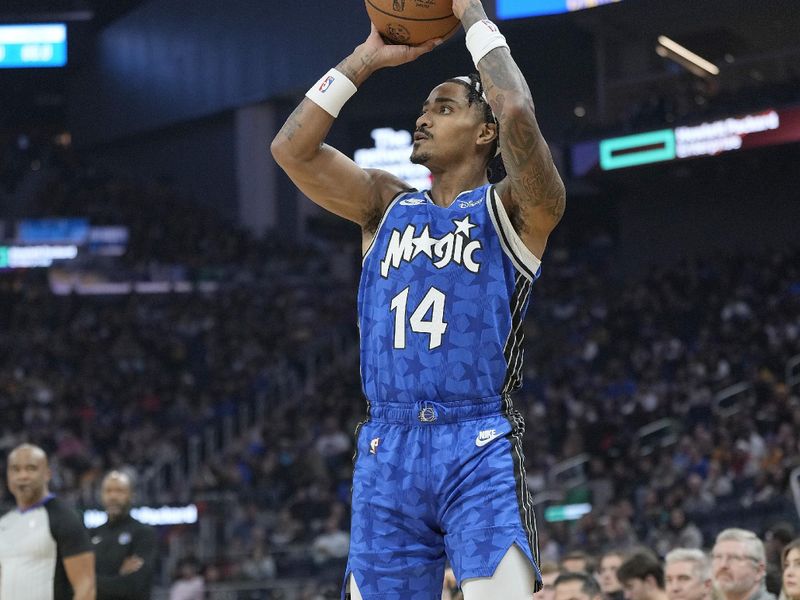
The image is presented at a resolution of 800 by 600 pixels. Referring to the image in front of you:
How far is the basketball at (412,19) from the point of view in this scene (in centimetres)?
420

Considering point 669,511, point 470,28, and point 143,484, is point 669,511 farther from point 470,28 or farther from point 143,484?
point 470,28

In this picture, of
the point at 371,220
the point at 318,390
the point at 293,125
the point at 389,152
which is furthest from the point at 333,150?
the point at 389,152

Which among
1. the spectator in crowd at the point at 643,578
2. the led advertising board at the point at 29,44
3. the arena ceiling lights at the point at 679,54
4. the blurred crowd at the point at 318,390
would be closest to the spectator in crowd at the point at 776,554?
the spectator in crowd at the point at 643,578

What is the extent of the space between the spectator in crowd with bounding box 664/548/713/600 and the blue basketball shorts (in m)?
3.11

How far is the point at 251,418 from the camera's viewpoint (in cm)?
2308

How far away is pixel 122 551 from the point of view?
786 centimetres

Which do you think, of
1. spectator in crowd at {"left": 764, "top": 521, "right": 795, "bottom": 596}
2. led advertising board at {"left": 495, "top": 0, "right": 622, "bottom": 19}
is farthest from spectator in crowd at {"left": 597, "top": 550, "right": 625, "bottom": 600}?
led advertising board at {"left": 495, "top": 0, "right": 622, "bottom": 19}

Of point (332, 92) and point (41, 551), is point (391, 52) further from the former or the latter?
point (41, 551)

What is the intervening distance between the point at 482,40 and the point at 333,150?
621 mm

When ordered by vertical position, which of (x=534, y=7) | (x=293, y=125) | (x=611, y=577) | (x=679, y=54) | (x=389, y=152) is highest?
(x=534, y=7)

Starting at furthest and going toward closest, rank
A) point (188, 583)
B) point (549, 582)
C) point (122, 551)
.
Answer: point (188, 583) < point (122, 551) < point (549, 582)

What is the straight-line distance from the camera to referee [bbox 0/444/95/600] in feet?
22.4

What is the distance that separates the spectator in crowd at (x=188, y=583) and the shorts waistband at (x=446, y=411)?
9908 mm

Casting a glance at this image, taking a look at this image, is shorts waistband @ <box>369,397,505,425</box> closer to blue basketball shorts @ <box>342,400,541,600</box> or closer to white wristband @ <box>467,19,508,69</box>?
blue basketball shorts @ <box>342,400,541,600</box>
